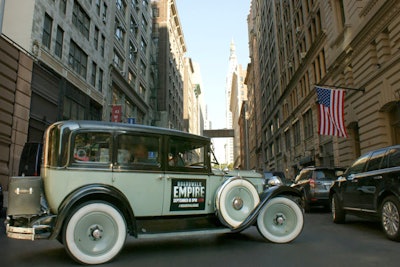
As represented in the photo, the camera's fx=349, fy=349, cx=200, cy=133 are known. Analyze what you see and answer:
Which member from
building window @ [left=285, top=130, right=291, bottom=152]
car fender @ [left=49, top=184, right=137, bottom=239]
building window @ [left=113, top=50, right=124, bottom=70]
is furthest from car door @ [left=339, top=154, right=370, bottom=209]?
building window @ [left=285, top=130, right=291, bottom=152]

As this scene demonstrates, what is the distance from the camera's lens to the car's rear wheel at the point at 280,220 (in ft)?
22.6

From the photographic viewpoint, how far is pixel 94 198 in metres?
5.51

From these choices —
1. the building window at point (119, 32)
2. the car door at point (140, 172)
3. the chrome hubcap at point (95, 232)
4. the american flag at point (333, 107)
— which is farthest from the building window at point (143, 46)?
the chrome hubcap at point (95, 232)

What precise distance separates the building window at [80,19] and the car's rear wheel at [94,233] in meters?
21.5

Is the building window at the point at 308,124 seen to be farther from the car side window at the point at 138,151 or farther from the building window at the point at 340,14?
the car side window at the point at 138,151

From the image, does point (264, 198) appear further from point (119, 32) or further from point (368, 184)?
point (119, 32)

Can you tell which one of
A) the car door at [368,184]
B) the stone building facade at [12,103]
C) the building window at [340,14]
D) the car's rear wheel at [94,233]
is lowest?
the car's rear wheel at [94,233]

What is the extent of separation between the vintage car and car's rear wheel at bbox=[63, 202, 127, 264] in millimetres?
15

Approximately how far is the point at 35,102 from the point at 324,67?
19.5 metres

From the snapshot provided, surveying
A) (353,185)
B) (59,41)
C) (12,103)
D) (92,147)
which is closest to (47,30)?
(59,41)

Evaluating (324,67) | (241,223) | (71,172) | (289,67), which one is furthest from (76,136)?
(289,67)

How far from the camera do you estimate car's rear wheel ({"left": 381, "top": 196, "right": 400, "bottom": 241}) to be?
22.2 ft

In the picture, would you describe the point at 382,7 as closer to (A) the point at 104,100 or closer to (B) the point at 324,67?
(B) the point at 324,67

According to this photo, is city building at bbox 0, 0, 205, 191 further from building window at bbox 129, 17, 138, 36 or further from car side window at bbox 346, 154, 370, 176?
car side window at bbox 346, 154, 370, 176
